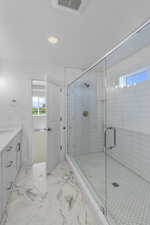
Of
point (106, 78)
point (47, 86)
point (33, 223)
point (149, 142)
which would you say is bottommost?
point (33, 223)

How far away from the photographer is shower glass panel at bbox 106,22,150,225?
1.47 meters

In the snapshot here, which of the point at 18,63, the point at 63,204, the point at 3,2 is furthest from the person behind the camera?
the point at 18,63

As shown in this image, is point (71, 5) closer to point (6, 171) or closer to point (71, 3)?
point (71, 3)

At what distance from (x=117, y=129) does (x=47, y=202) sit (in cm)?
200

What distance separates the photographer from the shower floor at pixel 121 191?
1315 mm

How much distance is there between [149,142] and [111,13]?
6.55 ft

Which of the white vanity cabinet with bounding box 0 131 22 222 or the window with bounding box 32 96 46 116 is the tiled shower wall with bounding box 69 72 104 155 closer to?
the window with bounding box 32 96 46 116

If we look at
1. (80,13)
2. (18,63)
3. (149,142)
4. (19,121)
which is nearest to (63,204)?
(149,142)

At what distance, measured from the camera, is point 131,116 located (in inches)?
93.9

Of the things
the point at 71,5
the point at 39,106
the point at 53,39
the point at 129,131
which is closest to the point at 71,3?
the point at 71,5

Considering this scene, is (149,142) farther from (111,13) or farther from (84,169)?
(111,13)

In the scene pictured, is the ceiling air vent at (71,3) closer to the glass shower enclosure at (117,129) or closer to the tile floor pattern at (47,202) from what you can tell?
the glass shower enclosure at (117,129)

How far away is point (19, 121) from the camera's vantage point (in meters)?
2.63

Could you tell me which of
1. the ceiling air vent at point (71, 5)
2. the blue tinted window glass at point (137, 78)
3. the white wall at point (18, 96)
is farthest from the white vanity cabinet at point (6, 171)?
the blue tinted window glass at point (137, 78)
